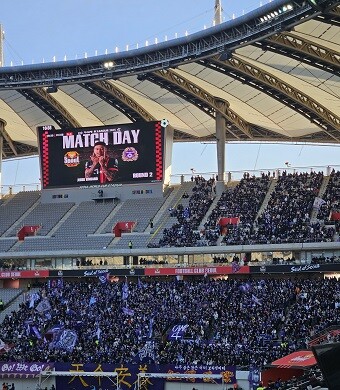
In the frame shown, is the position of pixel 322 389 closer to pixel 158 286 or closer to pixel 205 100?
pixel 158 286

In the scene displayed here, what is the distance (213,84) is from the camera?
49438 mm

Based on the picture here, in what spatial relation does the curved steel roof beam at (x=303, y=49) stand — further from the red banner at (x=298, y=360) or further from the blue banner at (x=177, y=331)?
the red banner at (x=298, y=360)

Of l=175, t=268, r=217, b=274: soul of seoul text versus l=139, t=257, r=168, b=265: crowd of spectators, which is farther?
l=139, t=257, r=168, b=265: crowd of spectators

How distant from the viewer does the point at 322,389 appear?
35.0ft

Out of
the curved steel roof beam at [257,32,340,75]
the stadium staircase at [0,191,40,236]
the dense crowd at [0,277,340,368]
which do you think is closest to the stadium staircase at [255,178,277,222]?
the dense crowd at [0,277,340,368]

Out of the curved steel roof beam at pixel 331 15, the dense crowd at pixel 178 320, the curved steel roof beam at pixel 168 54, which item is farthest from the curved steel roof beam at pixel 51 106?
the curved steel roof beam at pixel 331 15

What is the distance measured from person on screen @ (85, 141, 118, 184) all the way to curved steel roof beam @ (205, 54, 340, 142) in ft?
41.7

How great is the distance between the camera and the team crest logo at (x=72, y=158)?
184 feet

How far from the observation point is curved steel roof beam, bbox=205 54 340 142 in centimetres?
4506

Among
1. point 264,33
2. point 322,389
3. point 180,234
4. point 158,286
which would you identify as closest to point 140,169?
point 180,234

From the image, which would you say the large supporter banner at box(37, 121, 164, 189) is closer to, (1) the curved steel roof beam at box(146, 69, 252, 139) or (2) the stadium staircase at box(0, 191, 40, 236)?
(1) the curved steel roof beam at box(146, 69, 252, 139)

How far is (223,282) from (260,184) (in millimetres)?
13233

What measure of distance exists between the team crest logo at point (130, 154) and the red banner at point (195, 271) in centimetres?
1013

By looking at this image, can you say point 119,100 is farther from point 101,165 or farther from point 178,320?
point 178,320
